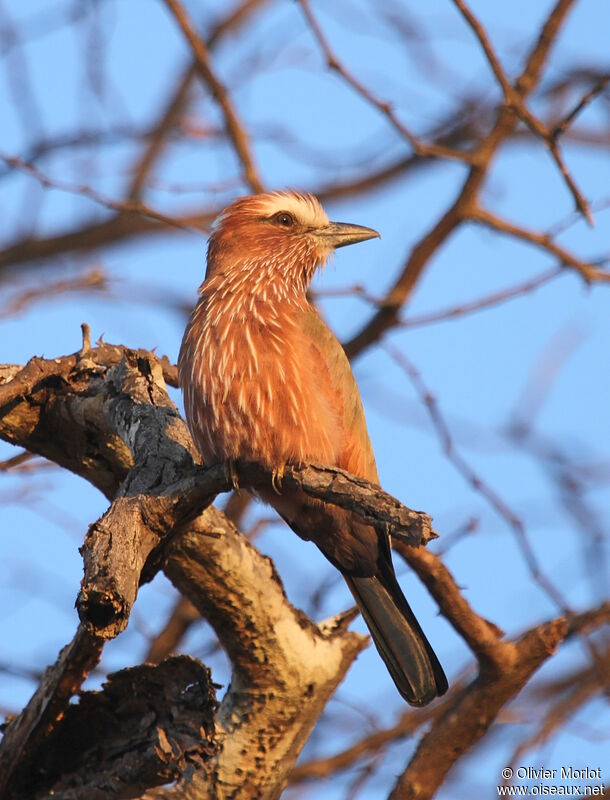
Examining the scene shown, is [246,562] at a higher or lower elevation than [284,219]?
lower

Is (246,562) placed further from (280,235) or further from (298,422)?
(280,235)

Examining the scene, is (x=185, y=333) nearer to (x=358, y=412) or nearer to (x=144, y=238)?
(x=358, y=412)

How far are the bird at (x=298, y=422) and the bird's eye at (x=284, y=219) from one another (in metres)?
0.68

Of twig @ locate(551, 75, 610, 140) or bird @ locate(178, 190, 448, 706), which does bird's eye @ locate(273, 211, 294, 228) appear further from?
twig @ locate(551, 75, 610, 140)

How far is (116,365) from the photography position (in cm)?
446

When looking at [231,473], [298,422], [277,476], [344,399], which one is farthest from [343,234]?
[231,473]

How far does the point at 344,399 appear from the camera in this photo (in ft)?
14.2

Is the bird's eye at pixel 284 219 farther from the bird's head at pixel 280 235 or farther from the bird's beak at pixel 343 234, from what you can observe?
the bird's beak at pixel 343 234

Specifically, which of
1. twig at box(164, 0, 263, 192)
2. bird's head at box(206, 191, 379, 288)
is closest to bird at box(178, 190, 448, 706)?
bird's head at box(206, 191, 379, 288)

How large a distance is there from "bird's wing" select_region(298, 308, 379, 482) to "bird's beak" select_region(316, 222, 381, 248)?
0.82 meters

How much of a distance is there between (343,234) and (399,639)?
207 cm

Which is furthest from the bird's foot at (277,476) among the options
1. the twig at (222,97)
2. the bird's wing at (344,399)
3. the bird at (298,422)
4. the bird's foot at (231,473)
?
the twig at (222,97)

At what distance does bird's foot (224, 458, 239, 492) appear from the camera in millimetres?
3598

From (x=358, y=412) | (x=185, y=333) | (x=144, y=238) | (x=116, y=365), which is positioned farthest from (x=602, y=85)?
(x=144, y=238)
